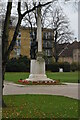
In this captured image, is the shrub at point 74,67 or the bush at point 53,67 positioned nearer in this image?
the bush at point 53,67

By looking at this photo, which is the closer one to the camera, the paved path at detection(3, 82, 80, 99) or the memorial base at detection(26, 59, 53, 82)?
the paved path at detection(3, 82, 80, 99)

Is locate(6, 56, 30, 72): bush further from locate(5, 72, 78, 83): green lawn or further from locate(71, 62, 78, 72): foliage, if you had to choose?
locate(5, 72, 78, 83): green lawn

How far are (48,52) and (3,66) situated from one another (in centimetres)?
7361

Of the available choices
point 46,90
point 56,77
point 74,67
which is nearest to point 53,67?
point 74,67

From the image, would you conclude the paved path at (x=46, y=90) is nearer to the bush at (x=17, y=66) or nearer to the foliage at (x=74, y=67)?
the bush at (x=17, y=66)

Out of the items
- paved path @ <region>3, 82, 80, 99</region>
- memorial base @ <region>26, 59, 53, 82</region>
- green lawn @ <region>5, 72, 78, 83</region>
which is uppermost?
memorial base @ <region>26, 59, 53, 82</region>

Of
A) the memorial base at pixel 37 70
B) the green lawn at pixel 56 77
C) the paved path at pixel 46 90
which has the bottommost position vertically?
the green lawn at pixel 56 77

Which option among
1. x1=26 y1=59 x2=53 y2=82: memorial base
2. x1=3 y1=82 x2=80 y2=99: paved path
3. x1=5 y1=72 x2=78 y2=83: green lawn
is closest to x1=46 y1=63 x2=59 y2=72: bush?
x1=5 y1=72 x2=78 y2=83: green lawn

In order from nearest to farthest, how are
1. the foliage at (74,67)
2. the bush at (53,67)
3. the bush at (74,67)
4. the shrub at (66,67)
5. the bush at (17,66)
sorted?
1. the bush at (17,66)
2. the bush at (53,67)
3. the shrub at (66,67)
4. the bush at (74,67)
5. the foliage at (74,67)

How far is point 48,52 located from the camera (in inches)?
3329

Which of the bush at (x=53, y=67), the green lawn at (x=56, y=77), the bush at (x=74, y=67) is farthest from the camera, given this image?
the bush at (x=74, y=67)

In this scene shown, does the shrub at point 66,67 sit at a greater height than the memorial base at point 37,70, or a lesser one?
lesser

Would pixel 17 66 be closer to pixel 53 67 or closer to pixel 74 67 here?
pixel 53 67

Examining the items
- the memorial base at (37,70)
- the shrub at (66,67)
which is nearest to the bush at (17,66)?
the shrub at (66,67)
